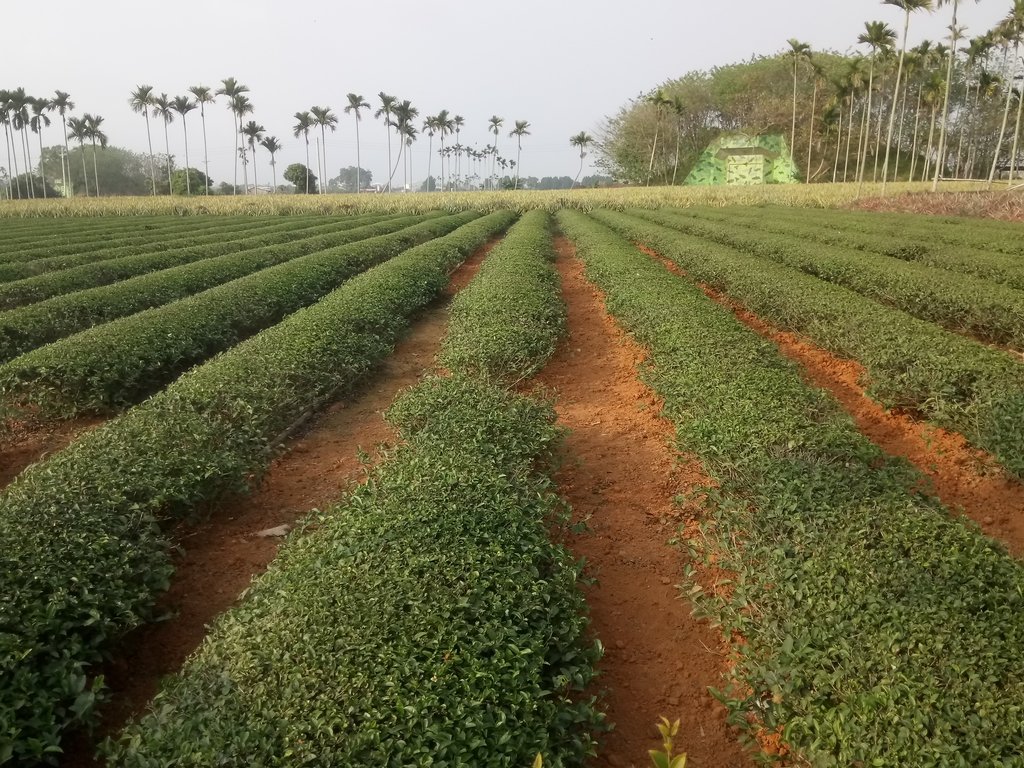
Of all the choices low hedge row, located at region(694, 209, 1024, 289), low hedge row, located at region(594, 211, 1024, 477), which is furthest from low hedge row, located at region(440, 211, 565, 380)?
low hedge row, located at region(694, 209, 1024, 289)

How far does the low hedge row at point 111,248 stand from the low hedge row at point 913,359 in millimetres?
16085

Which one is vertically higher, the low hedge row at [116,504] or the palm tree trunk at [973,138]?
the palm tree trunk at [973,138]

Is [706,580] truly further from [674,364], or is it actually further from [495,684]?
[674,364]

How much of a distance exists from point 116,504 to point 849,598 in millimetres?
4324

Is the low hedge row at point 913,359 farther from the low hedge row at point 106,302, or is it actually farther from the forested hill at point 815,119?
the forested hill at point 815,119

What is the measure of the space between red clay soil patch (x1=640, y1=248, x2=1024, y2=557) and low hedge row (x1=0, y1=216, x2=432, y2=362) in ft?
35.5

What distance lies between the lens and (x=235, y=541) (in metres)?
5.17

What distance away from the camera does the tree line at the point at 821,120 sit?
187ft

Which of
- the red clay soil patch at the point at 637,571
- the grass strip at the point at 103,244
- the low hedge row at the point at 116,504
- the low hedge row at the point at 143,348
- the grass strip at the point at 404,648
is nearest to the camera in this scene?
the grass strip at the point at 404,648

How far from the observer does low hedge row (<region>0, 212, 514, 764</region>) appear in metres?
3.01

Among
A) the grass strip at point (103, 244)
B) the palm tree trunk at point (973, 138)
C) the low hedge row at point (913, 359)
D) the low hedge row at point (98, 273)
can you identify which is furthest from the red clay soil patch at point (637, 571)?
the palm tree trunk at point (973, 138)

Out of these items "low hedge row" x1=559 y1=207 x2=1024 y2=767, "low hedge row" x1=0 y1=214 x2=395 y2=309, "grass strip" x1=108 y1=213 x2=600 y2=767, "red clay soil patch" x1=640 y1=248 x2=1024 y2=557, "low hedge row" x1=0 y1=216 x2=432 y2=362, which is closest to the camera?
"grass strip" x1=108 y1=213 x2=600 y2=767

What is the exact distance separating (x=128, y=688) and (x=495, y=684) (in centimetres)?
215

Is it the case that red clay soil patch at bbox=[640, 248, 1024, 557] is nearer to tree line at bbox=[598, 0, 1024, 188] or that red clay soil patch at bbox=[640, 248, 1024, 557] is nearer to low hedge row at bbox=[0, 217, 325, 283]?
low hedge row at bbox=[0, 217, 325, 283]
